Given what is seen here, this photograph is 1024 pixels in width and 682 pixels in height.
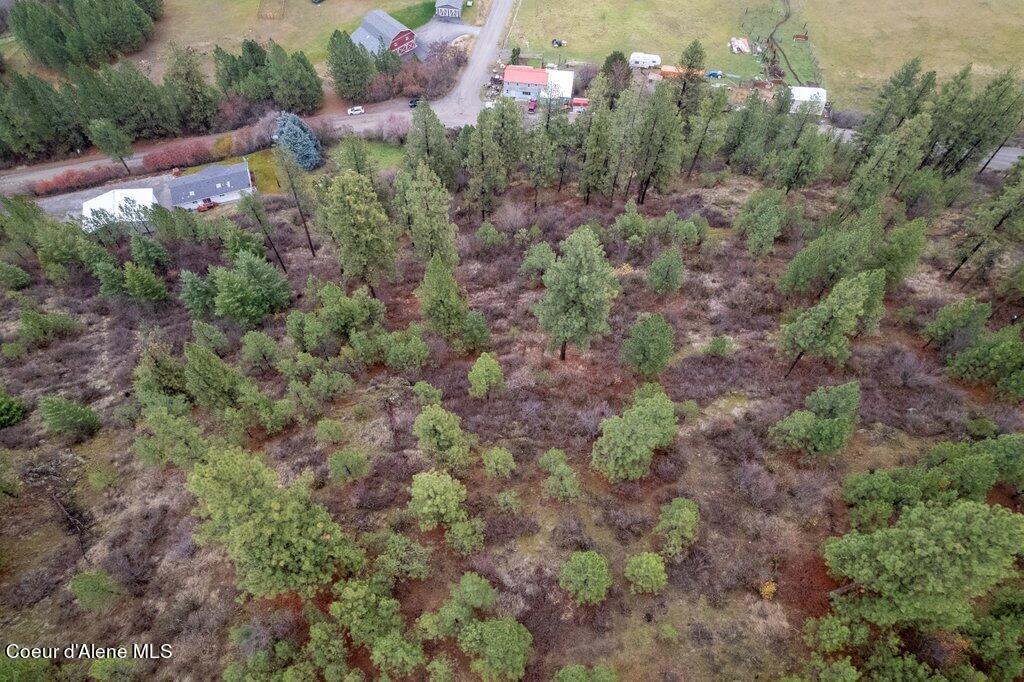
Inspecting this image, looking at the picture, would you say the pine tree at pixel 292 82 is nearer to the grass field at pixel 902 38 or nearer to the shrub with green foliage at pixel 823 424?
the shrub with green foliage at pixel 823 424

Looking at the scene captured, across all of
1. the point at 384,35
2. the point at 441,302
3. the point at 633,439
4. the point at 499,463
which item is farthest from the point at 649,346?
the point at 384,35

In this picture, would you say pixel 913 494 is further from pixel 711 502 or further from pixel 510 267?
pixel 510 267

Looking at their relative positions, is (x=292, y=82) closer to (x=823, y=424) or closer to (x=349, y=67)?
(x=349, y=67)

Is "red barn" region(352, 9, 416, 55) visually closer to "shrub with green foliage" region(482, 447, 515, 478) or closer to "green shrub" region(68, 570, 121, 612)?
"shrub with green foliage" region(482, 447, 515, 478)

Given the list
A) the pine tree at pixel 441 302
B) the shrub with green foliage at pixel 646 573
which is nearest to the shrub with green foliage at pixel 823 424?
the shrub with green foliage at pixel 646 573

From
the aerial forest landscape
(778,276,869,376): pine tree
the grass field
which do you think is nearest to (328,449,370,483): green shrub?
the aerial forest landscape

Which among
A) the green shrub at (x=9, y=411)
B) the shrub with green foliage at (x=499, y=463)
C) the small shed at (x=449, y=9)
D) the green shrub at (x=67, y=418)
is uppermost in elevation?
the small shed at (x=449, y=9)
